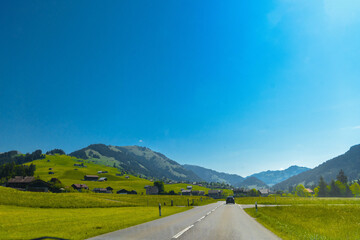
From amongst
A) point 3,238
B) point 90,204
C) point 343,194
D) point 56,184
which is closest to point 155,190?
point 56,184

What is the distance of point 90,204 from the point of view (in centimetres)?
4541

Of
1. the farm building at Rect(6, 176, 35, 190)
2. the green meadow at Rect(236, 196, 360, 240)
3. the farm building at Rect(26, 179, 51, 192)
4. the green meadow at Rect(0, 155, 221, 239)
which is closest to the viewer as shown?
the green meadow at Rect(236, 196, 360, 240)

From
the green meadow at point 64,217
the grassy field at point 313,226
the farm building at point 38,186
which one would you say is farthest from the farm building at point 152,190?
the grassy field at point 313,226

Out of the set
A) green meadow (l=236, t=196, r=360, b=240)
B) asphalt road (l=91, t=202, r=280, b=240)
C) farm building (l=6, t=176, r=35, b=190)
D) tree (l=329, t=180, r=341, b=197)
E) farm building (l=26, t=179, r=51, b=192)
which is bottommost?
tree (l=329, t=180, r=341, b=197)

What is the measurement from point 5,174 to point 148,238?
618 ft

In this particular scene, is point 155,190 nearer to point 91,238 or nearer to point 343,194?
point 343,194

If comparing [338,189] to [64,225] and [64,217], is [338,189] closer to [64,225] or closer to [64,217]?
[64,217]

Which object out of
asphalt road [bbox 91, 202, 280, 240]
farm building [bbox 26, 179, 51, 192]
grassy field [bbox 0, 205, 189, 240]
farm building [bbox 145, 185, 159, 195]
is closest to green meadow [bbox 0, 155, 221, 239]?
grassy field [bbox 0, 205, 189, 240]

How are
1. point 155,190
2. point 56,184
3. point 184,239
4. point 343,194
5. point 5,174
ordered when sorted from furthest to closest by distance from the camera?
point 155,190 < point 5,174 < point 343,194 < point 56,184 < point 184,239

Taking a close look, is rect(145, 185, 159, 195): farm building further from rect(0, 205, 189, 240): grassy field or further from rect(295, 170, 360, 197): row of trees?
rect(0, 205, 189, 240): grassy field

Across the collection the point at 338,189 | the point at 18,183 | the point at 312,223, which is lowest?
the point at 338,189

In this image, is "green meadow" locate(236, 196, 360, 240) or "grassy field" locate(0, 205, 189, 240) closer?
"grassy field" locate(0, 205, 189, 240)

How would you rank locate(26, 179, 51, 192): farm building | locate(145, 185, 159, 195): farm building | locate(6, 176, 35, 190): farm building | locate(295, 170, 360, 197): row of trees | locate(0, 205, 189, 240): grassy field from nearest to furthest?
locate(0, 205, 189, 240): grassy field
locate(26, 179, 51, 192): farm building
locate(295, 170, 360, 197): row of trees
locate(6, 176, 35, 190): farm building
locate(145, 185, 159, 195): farm building

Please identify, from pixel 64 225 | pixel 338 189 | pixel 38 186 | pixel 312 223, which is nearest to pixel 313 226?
pixel 312 223
